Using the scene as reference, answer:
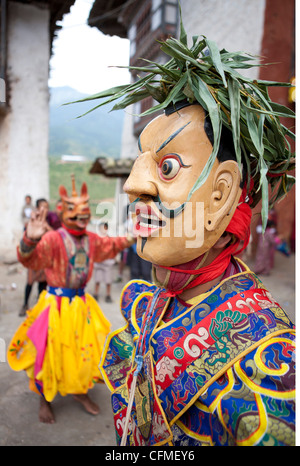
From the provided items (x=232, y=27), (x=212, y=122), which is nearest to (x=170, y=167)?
(x=212, y=122)

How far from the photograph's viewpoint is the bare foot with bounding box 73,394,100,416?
9.93 ft

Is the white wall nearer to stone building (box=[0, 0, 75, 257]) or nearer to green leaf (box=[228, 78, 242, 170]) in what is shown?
stone building (box=[0, 0, 75, 257])

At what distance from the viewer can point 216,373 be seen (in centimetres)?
115

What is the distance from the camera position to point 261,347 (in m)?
1.13

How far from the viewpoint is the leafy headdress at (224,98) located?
1173 mm

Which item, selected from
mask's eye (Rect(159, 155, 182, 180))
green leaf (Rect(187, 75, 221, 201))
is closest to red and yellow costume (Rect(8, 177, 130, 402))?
mask's eye (Rect(159, 155, 182, 180))

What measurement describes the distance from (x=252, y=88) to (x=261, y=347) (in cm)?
88

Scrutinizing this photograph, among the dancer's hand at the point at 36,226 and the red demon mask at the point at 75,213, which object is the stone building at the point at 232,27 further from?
the dancer's hand at the point at 36,226

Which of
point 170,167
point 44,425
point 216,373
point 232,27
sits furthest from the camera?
point 232,27

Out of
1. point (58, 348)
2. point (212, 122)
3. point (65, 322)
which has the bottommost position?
point (58, 348)

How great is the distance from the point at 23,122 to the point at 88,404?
7.02 meters

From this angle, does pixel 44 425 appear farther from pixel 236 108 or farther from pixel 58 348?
pixel 236 108

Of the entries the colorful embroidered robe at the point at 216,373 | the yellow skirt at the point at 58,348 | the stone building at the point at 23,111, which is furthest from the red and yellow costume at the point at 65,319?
the stone building at the point at 23,111
